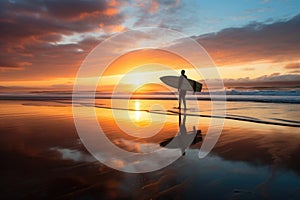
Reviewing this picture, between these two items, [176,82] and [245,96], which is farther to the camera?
[245,96]

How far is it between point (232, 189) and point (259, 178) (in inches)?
28.4

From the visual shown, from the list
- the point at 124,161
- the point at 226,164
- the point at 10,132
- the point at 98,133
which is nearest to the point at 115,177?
the point at 124,161

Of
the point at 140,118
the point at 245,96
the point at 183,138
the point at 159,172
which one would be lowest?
the point at 159,172

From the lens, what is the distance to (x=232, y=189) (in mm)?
3424

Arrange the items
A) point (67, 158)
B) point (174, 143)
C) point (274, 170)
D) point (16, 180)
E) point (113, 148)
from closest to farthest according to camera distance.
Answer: point (16, 180) → point (274, 170) → point (67, 158) → point (113, 148) → point (174, 143)

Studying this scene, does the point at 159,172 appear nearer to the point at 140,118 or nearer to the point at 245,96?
the point at 140,118

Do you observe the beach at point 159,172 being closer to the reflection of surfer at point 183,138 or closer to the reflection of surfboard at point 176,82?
the reflection of surfer at point 183,138

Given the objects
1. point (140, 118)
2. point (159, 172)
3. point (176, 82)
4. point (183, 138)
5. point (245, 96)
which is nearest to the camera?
point (159, 172)

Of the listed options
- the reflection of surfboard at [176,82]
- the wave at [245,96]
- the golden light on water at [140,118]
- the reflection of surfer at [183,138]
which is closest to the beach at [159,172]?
the reflection of surfer at [183,138]

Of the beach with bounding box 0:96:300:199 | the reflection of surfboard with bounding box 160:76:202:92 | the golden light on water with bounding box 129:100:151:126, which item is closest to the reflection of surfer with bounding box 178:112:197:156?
the beach with bounding box 0:96:300:199

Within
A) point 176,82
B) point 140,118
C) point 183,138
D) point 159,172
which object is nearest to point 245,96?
point 176,82

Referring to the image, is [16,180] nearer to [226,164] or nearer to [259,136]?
[226,164]

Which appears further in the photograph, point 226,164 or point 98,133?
point 98,133

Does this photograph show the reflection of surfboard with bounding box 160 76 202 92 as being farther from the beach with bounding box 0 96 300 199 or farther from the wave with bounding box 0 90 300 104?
the beach with bounding box 0 96 300 199
